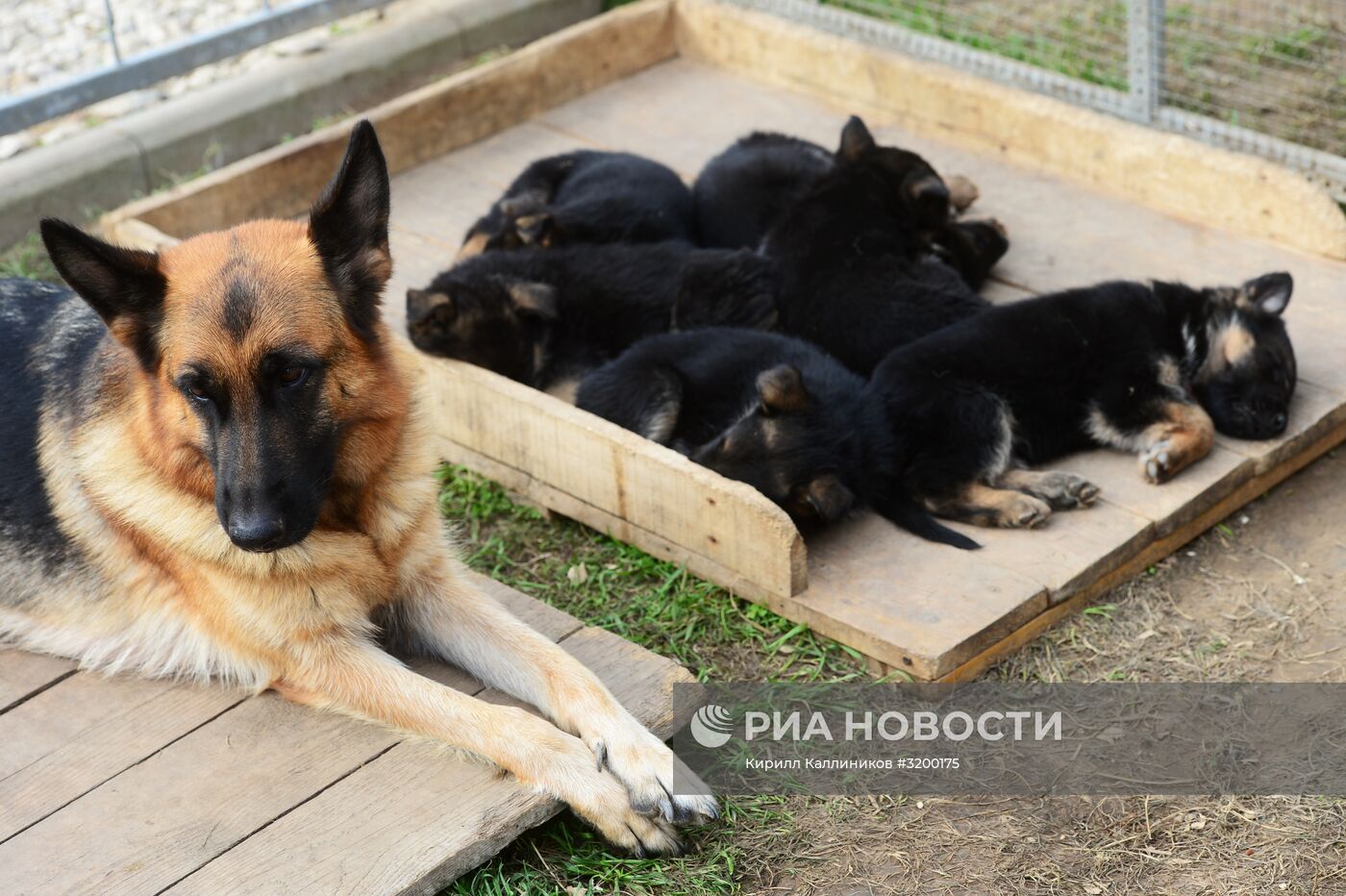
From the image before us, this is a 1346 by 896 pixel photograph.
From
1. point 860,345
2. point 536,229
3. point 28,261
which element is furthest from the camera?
point 28,261

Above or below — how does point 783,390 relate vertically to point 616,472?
above

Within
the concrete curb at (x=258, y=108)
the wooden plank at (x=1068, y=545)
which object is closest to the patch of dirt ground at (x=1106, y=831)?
the wooden plank at (x=1068, y=545)

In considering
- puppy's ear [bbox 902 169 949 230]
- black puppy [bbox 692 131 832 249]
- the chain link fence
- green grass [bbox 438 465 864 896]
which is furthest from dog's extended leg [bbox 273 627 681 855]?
the chain link fence

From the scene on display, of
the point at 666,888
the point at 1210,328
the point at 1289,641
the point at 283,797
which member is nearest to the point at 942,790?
the point at 666,888

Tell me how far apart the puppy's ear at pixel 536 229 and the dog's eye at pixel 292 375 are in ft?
7.67

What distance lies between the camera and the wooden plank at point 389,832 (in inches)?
131

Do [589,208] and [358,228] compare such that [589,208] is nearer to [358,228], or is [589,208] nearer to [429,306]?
[429,306]

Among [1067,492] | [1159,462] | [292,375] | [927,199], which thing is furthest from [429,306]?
[1159,462]

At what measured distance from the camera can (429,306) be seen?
5.16 metres

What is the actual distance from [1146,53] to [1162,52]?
95 mm

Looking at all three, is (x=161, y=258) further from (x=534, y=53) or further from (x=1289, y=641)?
(x=534, y=53)

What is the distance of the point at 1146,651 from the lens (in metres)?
4.29

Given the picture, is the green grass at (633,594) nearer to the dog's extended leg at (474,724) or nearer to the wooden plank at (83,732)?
the dog's extended leg at (474,724)

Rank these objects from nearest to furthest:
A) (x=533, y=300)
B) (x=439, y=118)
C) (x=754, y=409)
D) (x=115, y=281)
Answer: (x=115, y=281)
(x=754, y=409)
(x=533, y=300)
(x=439, y=118)
